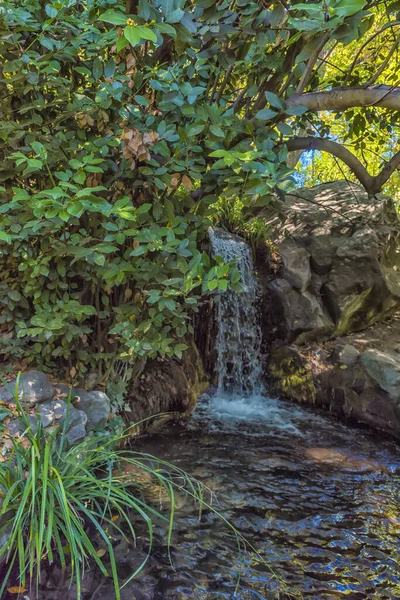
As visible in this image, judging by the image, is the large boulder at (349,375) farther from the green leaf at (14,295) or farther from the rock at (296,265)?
the green leaf at (14,295)

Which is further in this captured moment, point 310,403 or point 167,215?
point 310,403

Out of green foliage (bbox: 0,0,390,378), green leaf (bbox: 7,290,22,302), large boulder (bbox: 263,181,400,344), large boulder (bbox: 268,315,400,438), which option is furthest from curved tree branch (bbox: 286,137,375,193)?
large boulder (bbox: 268,315,400,438)

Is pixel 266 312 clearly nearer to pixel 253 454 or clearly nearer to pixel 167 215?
pixel 253 454

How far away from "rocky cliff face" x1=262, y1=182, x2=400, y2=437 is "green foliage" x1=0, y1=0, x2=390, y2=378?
246 centimetres

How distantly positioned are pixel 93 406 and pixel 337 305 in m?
3.64

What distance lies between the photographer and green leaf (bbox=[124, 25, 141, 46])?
1.53m

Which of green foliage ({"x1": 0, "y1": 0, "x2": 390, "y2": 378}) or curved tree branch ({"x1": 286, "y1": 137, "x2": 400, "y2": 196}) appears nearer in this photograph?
green foliage ({"x1": 0, "y1": 0, "x2": 390, "y2": 378})

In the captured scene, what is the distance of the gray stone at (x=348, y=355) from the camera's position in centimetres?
481

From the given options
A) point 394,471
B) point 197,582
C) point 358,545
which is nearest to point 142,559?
point 197,582

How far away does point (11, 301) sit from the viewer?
280 centimetres

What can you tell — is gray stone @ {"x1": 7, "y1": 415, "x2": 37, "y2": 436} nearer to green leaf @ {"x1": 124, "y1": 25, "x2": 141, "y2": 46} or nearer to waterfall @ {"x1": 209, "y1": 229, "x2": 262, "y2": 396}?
green leaf @ {"x1": 124, "y1": 25, "x2": 141, "y2": 46}

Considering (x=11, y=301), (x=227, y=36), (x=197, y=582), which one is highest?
(x=227, y=36)

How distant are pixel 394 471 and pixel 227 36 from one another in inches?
128

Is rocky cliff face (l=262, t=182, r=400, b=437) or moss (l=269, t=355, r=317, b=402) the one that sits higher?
rocky cliff face (l=262, t=182, r=400, b=437)
